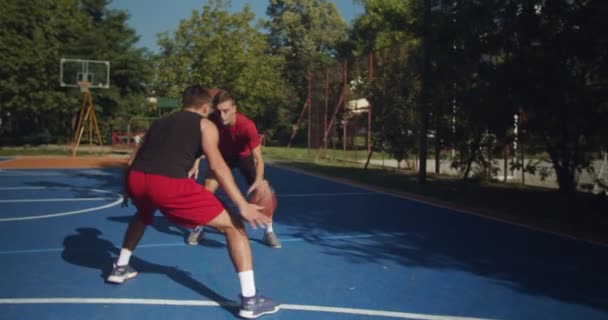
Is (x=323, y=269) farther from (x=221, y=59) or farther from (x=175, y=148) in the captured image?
(x=221, y=59)

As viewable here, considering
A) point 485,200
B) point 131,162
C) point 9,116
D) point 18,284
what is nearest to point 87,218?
point 18,284

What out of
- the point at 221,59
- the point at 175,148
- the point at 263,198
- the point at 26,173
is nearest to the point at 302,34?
the point at 221,59

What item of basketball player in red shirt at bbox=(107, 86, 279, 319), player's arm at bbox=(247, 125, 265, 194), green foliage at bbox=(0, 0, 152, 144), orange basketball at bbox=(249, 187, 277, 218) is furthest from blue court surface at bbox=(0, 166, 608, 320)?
green foliage at bbox=(0, 0, 152, 144)

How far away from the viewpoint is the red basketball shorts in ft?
14.3

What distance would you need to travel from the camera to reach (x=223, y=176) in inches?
168

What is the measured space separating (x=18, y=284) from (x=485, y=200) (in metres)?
8.65

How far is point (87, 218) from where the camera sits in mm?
8805

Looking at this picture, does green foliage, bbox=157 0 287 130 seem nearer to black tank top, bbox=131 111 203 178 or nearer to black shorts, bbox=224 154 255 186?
black shorts, bbox=224 154 255 186

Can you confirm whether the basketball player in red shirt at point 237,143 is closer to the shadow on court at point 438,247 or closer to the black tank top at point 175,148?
the shadow on court at point 438,247

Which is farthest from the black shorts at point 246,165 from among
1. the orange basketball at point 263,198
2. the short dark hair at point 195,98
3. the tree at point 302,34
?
the tree at point 302,34

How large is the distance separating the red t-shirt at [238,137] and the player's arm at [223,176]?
2.01 meters

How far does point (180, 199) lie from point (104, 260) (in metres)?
2.31

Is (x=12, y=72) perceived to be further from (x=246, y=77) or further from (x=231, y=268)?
(x=231, y=268)

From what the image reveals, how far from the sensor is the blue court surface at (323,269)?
462 centimetres
